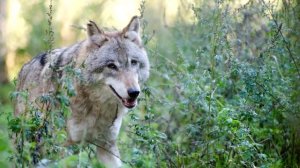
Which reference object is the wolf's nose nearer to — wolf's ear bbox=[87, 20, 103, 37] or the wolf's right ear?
the wolf's right ear

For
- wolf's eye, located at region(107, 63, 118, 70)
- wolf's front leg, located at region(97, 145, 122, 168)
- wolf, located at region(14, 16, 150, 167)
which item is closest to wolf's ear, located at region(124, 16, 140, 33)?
wolf, located at region(14, 16, 150, 167)

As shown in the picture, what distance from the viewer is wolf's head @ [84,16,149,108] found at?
19.4ft

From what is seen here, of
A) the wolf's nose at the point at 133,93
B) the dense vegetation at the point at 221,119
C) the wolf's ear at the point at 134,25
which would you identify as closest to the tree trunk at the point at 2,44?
the wolf's ear at the point at 134,25

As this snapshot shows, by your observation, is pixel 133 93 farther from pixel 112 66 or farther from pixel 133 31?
pixel 133 31

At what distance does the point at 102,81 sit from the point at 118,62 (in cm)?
25

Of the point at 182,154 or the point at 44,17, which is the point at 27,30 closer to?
the point at 44,17

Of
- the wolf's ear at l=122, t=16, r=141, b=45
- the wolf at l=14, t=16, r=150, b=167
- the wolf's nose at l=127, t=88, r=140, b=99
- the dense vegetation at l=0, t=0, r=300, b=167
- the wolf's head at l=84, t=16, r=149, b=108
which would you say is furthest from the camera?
the wolf's ear at l=122, t=16, r=141, b=45

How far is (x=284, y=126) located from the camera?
5.99 metres

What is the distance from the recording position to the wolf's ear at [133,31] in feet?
21.2

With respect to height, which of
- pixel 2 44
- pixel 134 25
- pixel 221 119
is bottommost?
pixel 2 44

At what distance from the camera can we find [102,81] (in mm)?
6164

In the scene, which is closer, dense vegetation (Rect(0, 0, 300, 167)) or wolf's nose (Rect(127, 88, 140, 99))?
dense vegetation (Rect(0, 0, 300, 167))

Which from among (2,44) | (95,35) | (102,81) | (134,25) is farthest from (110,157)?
(2,44)

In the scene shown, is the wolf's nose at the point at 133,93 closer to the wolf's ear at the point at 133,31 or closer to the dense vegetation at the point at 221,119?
the dense vegetation at the point at 221,119
